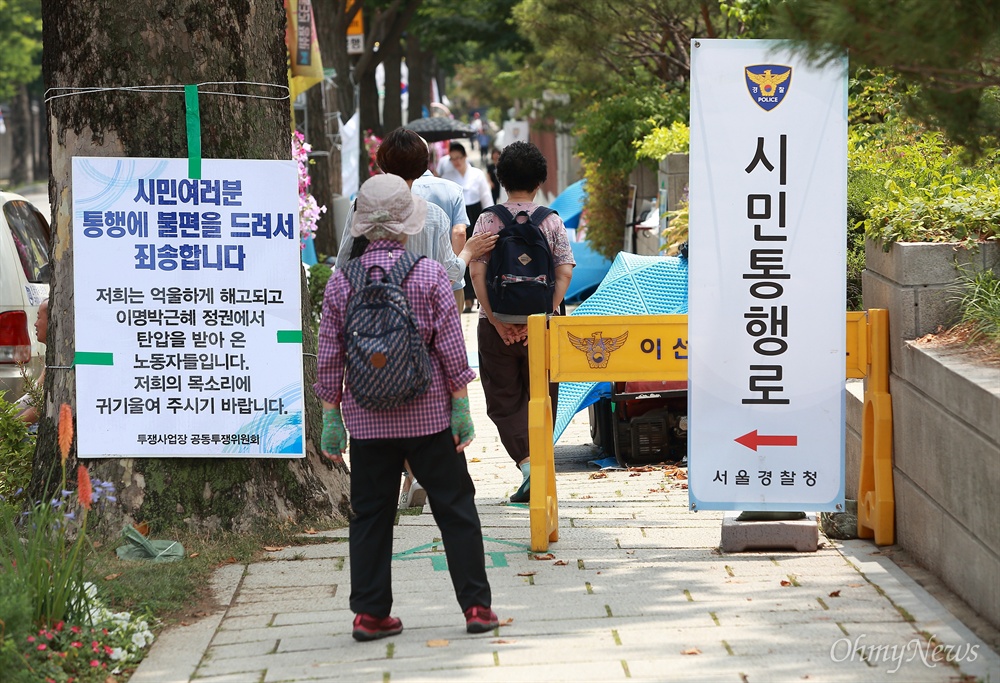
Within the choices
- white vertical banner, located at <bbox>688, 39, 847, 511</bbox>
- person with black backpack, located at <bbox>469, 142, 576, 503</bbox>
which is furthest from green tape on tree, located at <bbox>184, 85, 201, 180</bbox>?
white vertical banner, located at <bbox>688, 39, 847, 511</bbox>

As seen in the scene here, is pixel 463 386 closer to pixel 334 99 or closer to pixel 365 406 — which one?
pixel 365 406

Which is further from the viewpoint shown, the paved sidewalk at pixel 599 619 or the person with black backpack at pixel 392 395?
the person with black backpack at pixel 392 395

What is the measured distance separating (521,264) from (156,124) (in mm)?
1804

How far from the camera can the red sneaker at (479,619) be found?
449cm

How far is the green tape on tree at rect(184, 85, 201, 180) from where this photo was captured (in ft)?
18.7

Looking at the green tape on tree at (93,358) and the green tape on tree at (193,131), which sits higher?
the green tape on tree at (193,131)

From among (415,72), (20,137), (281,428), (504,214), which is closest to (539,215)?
(504,214)

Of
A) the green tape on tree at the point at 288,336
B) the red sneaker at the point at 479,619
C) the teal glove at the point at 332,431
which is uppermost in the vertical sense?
the green tape on tree at the point at 288,336

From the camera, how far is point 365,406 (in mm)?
4312

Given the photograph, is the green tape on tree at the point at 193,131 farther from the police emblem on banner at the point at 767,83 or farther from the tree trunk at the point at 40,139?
the tree trunk at the point at 40,139

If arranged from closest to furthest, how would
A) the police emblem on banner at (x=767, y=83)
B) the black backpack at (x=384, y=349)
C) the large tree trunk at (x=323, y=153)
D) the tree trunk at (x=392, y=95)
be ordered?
the black backpack at (x=384, y=349) < the police emblem on banner at (x=767, y=83) < the large tree trunk at (x=323, y=153) < the tree trunk at (x=392, y=95)

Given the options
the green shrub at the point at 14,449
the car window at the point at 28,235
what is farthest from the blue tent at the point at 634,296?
the car window at the point at 28,235

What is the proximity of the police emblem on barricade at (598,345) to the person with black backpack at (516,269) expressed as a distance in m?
0.64

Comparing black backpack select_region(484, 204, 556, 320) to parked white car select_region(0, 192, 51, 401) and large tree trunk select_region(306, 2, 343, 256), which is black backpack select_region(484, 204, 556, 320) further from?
large tree trunk select_region(306, 2, 343, 256)
